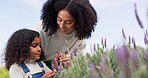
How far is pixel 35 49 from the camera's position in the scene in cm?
418

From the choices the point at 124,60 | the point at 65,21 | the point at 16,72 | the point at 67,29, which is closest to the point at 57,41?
the point at 67,29

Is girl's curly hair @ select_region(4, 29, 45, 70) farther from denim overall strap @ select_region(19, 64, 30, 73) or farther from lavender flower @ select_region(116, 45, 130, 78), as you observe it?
lavender flower @ select_region(116, 45, 130, 78)

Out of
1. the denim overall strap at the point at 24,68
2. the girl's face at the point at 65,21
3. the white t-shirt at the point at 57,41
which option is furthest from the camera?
the white t-shirt at the point at 57,41

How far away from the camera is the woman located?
4.28m

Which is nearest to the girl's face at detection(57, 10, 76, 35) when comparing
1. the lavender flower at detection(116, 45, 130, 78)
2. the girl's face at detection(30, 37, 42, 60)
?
the girl's face at detection(30, 37, 42, 60)

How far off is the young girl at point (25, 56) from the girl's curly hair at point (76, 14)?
0.83 ft

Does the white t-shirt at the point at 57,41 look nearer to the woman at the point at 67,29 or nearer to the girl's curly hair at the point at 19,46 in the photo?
the woman at the point at 67,29

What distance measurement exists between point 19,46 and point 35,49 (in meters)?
0.32

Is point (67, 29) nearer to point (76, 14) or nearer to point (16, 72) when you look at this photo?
point (76, 14)

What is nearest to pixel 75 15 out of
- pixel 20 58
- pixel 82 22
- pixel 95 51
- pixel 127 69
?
pixel 82 22

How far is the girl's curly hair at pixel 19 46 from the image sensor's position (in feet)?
14.0

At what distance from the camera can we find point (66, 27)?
4105mm

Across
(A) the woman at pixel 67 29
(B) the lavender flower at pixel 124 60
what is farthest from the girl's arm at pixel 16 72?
(B) the lavender flower at pixel 124 60

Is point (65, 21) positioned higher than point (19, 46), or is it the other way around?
point (65, 21)
